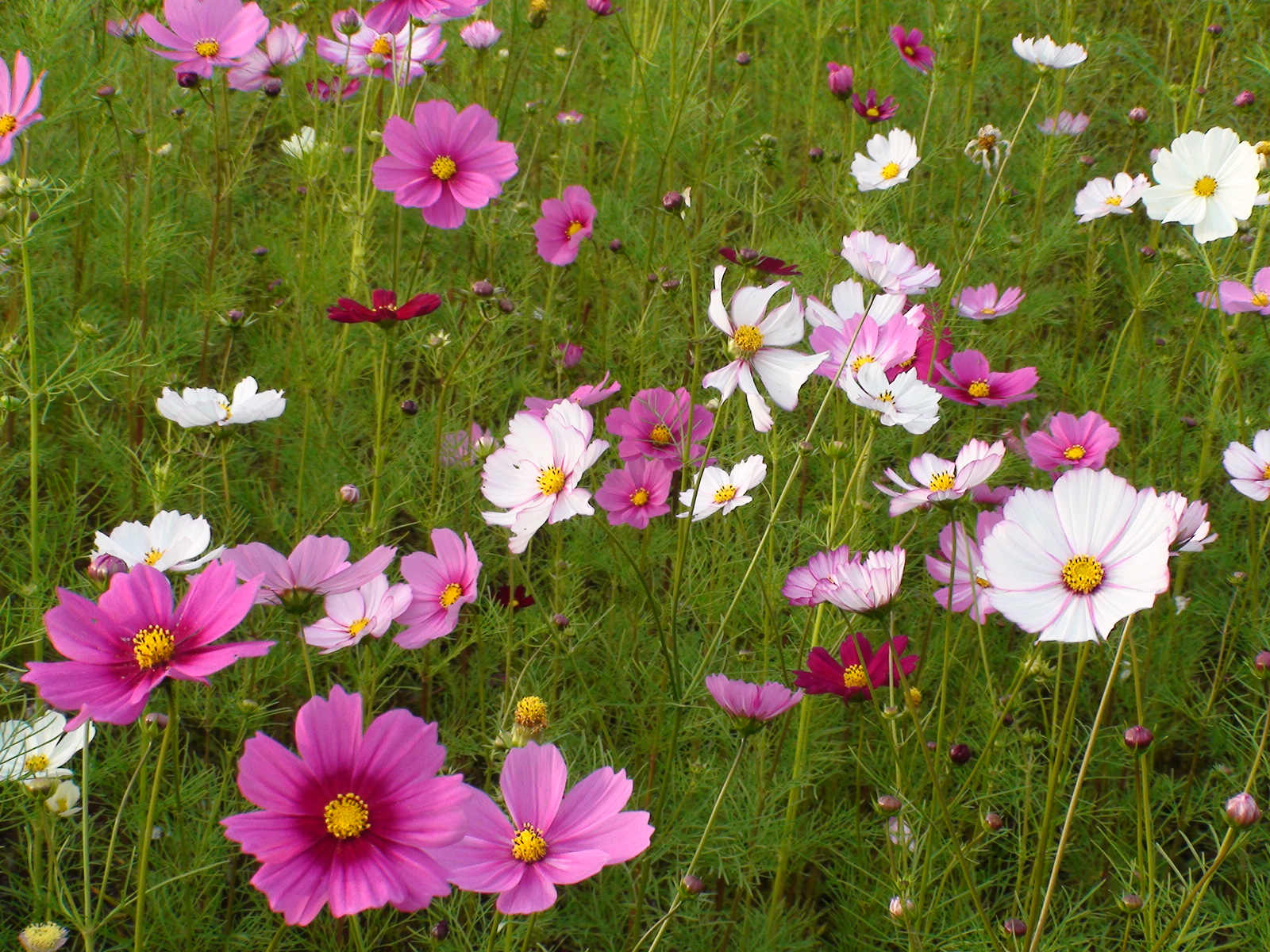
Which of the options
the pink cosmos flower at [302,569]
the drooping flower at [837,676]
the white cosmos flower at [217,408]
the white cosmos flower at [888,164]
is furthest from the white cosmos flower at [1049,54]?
the pink cosmos flower at [302,569]

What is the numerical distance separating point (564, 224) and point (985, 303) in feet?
2.40

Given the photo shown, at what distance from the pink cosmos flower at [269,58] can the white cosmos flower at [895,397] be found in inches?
53.1

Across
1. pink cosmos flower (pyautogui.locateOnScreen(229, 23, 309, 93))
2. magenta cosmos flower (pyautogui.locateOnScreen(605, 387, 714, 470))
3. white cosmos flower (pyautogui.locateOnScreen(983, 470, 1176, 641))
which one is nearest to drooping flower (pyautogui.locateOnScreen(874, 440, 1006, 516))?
white cosmos flower (pyautogui.locateOnScreen(983, 470, 1176, 641))

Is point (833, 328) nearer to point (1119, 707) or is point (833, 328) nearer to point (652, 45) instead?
point (1119, 707)

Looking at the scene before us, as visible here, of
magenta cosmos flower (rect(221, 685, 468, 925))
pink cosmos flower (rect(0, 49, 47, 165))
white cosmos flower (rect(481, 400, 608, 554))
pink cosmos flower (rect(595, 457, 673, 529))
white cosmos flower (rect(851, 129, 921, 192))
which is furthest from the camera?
white cosmos flower (rect(851, 129, 921, 192))

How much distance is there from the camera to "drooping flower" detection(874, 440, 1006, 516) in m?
0.96

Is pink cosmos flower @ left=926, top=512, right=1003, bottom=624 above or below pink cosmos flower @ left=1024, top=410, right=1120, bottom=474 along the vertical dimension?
below

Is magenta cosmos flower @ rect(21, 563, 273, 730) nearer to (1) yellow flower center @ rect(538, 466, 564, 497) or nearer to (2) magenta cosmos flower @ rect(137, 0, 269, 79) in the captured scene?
(1) yellow flower center @ rect(538, 466, 564, 497)

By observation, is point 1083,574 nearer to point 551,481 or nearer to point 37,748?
point 551,481

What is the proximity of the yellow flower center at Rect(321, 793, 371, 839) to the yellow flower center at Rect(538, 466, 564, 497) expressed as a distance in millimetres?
410

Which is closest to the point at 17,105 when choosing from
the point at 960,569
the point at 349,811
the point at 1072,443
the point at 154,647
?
the point at 154,647

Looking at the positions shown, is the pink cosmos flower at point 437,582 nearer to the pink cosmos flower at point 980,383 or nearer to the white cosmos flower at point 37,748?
the white cosmos flower at point 37,748

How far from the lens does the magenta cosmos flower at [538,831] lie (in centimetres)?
65

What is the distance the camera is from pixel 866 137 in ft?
7.50
